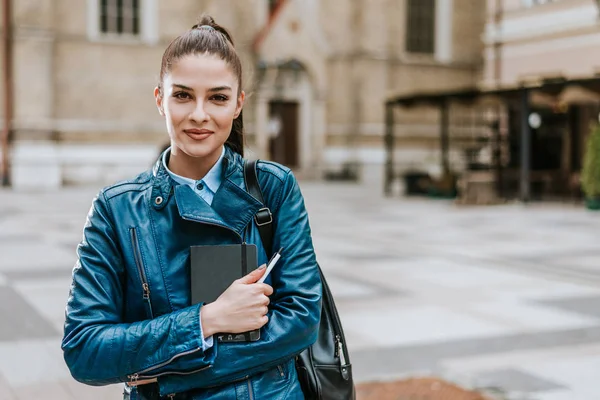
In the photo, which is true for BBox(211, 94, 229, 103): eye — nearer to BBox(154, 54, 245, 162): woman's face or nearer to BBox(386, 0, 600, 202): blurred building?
BBox(154, 54, 245, 162): woman's face

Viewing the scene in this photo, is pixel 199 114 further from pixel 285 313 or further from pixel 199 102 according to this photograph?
pixel 285 313

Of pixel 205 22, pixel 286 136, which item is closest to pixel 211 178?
pixel 205 22

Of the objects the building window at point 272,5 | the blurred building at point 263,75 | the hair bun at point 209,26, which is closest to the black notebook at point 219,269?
the hair bun at point 209,26

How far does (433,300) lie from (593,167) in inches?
449

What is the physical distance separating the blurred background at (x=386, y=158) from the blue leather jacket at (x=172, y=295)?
36 centimetres

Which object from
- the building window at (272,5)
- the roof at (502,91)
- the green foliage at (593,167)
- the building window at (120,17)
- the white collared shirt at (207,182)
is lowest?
the green foliage at (593,167)

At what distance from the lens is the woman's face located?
1778mm

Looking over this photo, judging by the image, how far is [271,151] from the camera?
29703mm

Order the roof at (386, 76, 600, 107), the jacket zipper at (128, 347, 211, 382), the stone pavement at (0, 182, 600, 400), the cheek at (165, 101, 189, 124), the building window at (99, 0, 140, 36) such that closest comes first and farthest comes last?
the jacket zipper at (128, 347, 211, 382) → the cheek at (165, 101, 189, 124) → the stone pavement at (0, 182, 600, 400) → the roof at (386, 76, 600, 107) → the building window at (99, 0, 140, 36)

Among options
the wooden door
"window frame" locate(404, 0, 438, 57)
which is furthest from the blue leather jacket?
"window frame" locate(404, 0, 438, 57)

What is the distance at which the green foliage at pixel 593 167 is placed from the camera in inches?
690

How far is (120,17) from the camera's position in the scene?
89.0ft

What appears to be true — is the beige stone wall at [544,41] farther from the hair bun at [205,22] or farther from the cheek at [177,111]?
the cheek at [177,111]

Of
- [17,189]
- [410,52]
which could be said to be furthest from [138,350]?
[410,52]
